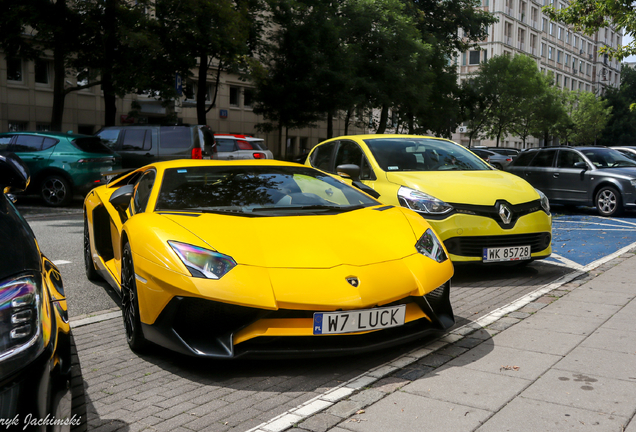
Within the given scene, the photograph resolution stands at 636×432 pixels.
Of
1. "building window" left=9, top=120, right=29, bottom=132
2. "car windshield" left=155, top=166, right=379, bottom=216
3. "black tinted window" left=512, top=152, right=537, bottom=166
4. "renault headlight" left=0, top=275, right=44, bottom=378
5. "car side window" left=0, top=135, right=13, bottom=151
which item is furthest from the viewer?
"building window" left=9, top=120, right=29, bottom=132

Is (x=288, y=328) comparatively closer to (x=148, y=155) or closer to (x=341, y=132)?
(x=148, y=155)

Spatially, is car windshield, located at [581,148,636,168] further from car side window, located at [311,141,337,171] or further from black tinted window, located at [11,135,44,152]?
black tinted window, located at [11,135,44,152]

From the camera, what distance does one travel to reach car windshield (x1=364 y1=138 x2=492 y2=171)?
25.6 ft

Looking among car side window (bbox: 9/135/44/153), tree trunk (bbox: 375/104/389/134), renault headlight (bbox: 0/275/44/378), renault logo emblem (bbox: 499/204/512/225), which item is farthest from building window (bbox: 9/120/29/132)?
renault headlight (bbox: 0/275/44/378)

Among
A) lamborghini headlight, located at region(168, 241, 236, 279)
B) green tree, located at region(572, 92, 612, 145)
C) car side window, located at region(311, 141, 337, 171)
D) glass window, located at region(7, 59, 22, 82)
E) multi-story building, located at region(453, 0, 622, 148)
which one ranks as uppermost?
multi-story building, located at region(453, 0, 622, 148)

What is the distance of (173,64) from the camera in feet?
74.1

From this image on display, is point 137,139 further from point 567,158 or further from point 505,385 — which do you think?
point 505,385

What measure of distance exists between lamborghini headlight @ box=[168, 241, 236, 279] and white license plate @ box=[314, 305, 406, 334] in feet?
1.92

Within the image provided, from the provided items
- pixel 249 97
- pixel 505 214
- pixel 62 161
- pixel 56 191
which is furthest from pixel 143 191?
pixel 249 97

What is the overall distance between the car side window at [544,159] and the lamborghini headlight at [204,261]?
12.9m

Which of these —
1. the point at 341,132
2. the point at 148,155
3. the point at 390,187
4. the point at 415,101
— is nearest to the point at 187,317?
the point at 390,187

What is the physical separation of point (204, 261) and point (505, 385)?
5.93 feet

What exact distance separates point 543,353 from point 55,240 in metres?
7.45

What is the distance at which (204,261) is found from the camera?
3867mm
